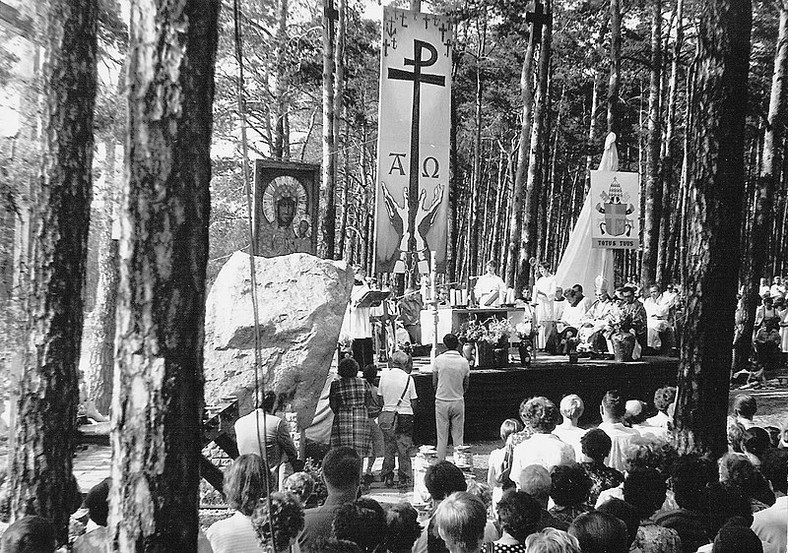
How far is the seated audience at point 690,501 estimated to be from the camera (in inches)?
156

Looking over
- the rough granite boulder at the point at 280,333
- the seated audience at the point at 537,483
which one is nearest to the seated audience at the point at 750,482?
the seated audience at the point at 537,483

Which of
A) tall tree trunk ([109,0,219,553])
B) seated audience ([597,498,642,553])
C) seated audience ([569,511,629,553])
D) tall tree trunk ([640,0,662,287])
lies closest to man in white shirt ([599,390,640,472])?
seated audience ([597,498,642,553])

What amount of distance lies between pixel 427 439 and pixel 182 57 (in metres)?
8.47

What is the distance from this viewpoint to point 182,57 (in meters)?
3.00

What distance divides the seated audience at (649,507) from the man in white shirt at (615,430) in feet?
4.62

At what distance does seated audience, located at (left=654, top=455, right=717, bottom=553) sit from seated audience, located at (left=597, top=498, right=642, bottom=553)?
0.83ft

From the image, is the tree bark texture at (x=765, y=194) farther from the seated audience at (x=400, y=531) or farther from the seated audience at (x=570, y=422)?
the seated audience at (x=400, y=531)

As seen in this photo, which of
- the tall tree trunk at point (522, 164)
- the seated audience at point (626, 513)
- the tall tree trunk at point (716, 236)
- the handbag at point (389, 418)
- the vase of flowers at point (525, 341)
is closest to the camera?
the seated audience at point (626, 513)

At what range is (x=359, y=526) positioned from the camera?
145 inches

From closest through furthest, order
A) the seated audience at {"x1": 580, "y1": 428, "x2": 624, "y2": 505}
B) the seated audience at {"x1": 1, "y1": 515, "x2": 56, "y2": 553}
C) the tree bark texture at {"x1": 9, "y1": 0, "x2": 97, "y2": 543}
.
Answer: the seated audience at {"x1": 1, "y1": 515, "x2": 56, "y2": 553} → the seated audience at {"x1": 580, "y1": 428, "x2": 624, "y2": 505} → the tree bark texture at {"x1": 9, "y1": 0, "x2": 97, "y2": 543}

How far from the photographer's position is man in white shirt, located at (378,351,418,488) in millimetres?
8562

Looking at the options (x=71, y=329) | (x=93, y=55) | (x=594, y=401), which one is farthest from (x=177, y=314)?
(x=594, y=401)

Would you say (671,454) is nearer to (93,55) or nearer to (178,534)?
(178,534)

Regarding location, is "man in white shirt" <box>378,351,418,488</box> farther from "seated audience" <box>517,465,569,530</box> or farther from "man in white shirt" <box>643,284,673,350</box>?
"man in white shirt" <box>643,284,673,350</box>
